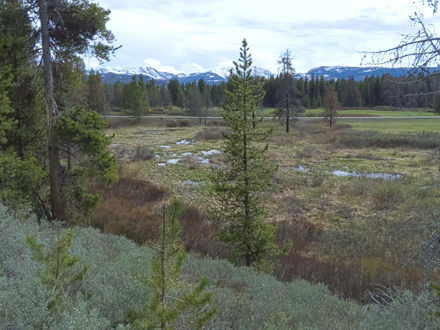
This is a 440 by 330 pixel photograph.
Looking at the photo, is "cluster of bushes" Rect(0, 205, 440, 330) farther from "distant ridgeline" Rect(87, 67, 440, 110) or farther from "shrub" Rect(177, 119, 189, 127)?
"shrub" Rect(177, 119, 189, 127)

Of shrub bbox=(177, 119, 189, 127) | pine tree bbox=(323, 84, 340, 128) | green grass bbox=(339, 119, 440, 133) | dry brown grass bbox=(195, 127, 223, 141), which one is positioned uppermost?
pine tree bbox=(323, 84, 340, 128)

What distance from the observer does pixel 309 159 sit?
2289cm

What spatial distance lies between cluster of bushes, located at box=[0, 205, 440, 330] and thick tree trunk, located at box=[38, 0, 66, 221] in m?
3.14

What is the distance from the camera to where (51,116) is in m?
7.98

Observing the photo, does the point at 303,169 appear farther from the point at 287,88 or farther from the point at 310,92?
the point at 310,92

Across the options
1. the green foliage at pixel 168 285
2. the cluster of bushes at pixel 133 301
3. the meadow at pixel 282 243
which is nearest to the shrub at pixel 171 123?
the meadow at pixel 282 243

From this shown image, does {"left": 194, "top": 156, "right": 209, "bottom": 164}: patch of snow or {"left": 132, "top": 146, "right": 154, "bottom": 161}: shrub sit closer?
{"left": 194, "top": 156, "right": 209, "bottom": 164}: patch of snow

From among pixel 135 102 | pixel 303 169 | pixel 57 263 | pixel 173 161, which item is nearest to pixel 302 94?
pixel 135 102

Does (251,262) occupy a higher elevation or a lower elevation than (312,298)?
lower

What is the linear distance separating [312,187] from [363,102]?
2821 inches

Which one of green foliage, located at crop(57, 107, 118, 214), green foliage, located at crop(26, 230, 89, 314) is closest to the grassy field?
green foliage, located at crop(57, 107, 118, 214)

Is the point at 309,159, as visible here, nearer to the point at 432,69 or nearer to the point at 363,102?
the point at 432,69

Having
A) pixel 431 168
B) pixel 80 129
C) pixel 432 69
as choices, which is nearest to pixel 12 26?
pixel 80 129

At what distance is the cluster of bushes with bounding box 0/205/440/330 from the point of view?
102 inches
